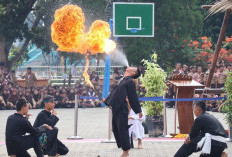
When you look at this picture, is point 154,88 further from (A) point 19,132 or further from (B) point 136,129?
(A) point 19,132

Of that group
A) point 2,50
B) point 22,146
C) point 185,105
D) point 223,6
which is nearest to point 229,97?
point 185,105

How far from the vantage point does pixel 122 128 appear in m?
10.7

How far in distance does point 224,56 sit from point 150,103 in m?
13.2

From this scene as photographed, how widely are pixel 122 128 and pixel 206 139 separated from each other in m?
2.22

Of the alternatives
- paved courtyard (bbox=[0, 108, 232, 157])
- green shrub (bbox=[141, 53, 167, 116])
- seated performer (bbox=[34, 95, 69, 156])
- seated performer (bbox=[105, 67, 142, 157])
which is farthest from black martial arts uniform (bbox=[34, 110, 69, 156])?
green shrub (bbox=[141, 53, 167, 116])

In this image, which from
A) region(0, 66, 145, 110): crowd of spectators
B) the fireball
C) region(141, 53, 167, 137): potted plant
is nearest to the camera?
the fireball

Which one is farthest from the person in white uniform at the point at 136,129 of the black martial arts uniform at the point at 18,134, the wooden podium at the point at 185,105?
→ the black martial arts uniform at the point at 18,134

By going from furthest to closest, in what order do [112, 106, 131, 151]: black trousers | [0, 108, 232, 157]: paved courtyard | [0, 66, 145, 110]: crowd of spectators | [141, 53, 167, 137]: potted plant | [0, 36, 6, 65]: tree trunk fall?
[0, 36, 6, 65]: tree trunk
[0, 66, 145, 110]: crowd of spectators
[141, 53, 167, 137]: potted plant
[0, 108, 232, 157]: paved courtyard
[112, 106, 131, 151]: black trousers

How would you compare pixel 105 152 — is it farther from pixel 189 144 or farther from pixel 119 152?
pixel 189 144

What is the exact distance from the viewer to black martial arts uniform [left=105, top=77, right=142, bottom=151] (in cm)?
1073

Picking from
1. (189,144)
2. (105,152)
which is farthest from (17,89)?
(189,144)

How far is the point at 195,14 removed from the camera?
103 ft

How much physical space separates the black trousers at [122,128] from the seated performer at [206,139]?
172 centimetres

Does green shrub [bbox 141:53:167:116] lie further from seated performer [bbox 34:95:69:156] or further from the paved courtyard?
seated performer [bbox 34:95:69:156]
